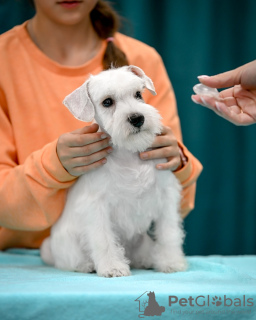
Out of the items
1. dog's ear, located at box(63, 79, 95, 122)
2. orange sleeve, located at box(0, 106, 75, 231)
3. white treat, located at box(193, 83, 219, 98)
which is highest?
white treat, located at box(193, 83, 219, 98)

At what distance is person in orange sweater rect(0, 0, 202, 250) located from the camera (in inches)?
63.4

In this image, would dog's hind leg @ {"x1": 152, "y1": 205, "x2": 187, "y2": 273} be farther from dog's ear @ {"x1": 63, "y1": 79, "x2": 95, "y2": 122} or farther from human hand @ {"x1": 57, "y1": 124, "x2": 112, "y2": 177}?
dog's ear @ {"x1": 63, "y1": 79, "x2": 95, "y2": 122}

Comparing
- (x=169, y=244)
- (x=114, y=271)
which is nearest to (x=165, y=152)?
(x=169, y=244)

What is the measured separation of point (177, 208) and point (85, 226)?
1.14 ft

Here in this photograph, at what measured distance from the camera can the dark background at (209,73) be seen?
2.46 meters

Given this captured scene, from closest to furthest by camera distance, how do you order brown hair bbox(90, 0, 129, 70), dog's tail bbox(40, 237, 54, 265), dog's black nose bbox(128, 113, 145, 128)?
dog's black nose bbox(128, 113, 145, 128) → dog's tail bbox(40, 237, 54, 265) → brown hair bbox(90, 0, 129, 70)

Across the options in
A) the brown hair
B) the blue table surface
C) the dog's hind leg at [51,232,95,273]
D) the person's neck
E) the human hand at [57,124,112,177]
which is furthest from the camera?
Result: the brown hair

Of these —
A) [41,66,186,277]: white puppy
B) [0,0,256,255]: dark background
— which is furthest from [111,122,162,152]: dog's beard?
[0,0,256,255]: dark background

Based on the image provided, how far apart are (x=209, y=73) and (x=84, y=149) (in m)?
1.29

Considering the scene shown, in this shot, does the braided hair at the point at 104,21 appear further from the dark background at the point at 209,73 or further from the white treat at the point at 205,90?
the white treat at the point at 205,90

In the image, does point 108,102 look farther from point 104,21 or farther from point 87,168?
point 104,21

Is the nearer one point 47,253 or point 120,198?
point 120,198

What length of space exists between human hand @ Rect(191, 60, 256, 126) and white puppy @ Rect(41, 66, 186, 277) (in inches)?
7.5

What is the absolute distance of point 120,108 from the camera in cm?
139
